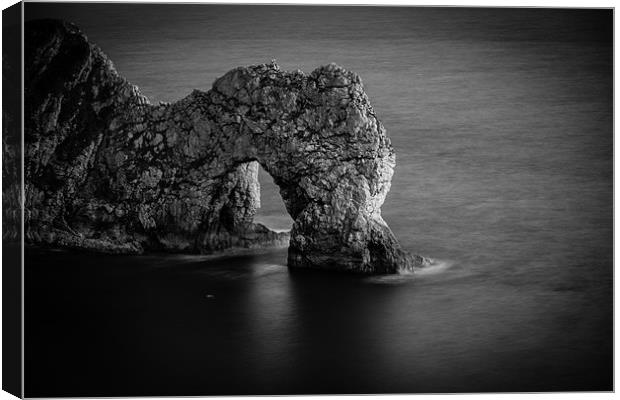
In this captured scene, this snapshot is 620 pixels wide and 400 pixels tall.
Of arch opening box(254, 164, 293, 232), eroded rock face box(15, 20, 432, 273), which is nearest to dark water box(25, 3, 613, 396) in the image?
eroded rock face box(15, 20, 432, 273)

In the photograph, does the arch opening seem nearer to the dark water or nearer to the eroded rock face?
the eroded rock face

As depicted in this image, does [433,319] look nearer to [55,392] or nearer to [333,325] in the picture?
[333,325]

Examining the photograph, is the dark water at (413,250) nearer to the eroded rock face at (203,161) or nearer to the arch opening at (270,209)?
the eroded rock face at (203,161)

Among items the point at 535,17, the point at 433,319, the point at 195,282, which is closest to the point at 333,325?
the point at 433,319

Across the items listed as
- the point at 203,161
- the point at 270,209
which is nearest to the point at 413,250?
the point at 203,161

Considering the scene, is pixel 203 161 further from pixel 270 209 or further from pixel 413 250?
pixel 413 250
